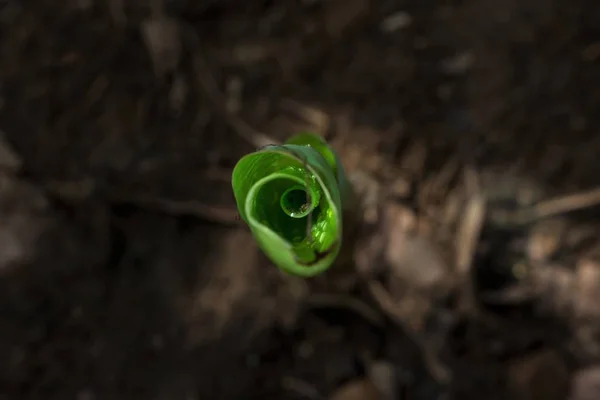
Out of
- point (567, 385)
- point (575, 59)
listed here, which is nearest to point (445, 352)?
point (567, 385)

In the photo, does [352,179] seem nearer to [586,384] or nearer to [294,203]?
[294,203]

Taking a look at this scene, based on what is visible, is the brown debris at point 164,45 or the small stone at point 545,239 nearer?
the small stone at point 545,239

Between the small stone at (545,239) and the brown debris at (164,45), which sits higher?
the brown debris at (164,45)

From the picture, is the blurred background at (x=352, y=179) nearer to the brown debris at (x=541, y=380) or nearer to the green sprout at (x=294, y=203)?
the brown debris at (x=541, y=380)

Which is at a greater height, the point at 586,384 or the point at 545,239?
the point at 545,239

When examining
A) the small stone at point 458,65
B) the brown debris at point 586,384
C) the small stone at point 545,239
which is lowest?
the brown debris at point 586,384

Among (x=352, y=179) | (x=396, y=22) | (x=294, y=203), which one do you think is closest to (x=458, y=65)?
(x=396, y=22)

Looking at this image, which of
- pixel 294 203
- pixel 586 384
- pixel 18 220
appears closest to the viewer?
pixel 294 203

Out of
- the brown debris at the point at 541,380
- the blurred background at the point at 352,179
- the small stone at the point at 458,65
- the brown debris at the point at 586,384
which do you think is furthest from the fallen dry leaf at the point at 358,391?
the small stone at the point at 458,65
